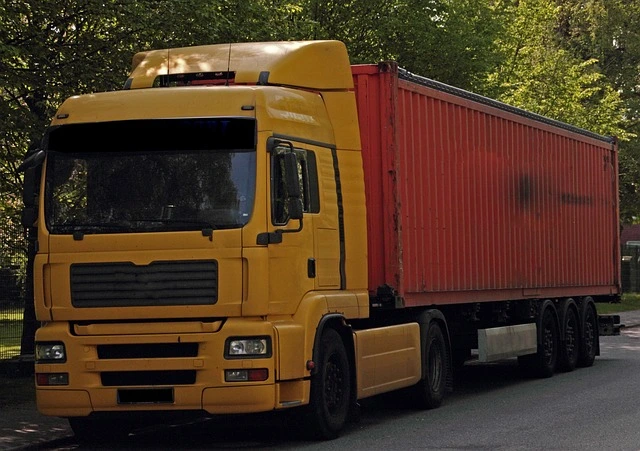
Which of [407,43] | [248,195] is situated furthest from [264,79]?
[407,43]

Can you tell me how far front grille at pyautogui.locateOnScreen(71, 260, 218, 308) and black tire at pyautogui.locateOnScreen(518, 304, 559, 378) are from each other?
30.1 ft

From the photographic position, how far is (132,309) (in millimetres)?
12312

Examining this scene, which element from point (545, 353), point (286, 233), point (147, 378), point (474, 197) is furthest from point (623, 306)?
point (147, 378)

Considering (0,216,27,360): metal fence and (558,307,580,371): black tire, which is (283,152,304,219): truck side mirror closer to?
(558,307,580,371): black tire

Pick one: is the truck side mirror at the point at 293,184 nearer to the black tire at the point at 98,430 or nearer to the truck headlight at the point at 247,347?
the truck headlight at the point at 247,347

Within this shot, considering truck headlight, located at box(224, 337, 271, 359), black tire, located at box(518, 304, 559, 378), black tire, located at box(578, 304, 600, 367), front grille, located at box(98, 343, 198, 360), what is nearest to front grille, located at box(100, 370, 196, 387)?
front grille, located at box(98, 343, 198, 360)

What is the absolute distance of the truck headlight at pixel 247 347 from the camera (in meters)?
12.2

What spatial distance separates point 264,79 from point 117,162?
5.47 feet

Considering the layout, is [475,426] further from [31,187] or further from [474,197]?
[31,187]

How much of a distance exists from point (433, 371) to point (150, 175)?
16.8 ft

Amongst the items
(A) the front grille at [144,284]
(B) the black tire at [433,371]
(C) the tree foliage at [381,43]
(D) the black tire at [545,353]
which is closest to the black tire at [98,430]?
(A) the front grille at [144,284]

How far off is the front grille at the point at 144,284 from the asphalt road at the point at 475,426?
1.61 metres

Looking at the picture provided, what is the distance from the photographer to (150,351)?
40.4ft

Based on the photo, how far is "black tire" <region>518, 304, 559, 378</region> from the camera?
66.9ft
